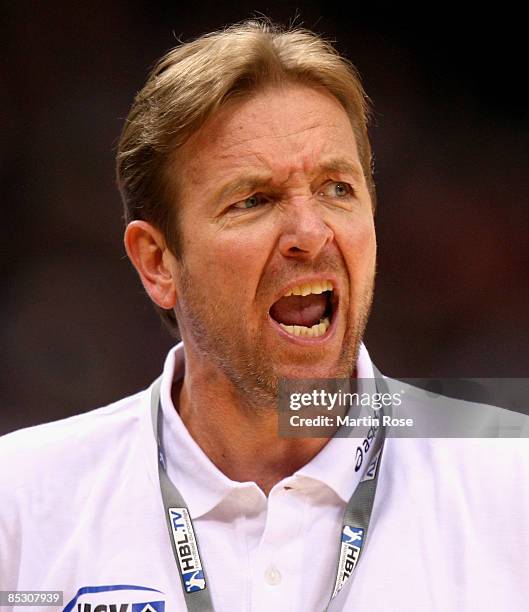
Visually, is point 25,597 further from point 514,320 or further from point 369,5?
point 369,5

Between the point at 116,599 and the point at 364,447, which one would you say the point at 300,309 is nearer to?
the point at 364,447

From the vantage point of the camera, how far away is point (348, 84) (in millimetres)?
2316

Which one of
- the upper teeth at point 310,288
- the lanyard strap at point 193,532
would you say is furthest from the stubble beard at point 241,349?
the lanyard strap at point 193,532

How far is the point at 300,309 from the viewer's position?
2.19 meters

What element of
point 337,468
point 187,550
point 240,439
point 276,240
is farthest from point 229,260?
point 187,550

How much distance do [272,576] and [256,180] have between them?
0.93m

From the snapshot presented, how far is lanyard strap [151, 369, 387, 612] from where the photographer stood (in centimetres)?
195

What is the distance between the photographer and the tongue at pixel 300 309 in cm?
219

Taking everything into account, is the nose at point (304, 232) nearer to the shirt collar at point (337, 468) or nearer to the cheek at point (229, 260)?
the cheek at point (229, 260)

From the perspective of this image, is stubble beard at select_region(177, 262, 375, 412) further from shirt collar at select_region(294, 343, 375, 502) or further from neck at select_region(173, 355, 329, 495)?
shirt collar at select_region(294, 343, 375, 502)

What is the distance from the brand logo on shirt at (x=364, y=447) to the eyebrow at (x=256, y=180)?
65cm

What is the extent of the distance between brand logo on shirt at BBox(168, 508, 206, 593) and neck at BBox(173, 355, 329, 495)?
0.18 metres

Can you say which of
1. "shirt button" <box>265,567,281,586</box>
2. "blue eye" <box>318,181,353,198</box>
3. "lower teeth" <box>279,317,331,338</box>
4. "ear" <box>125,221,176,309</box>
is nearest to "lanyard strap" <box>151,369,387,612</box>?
"shirt button" <box>265,567,281,586</box>

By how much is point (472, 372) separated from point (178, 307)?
121cm
